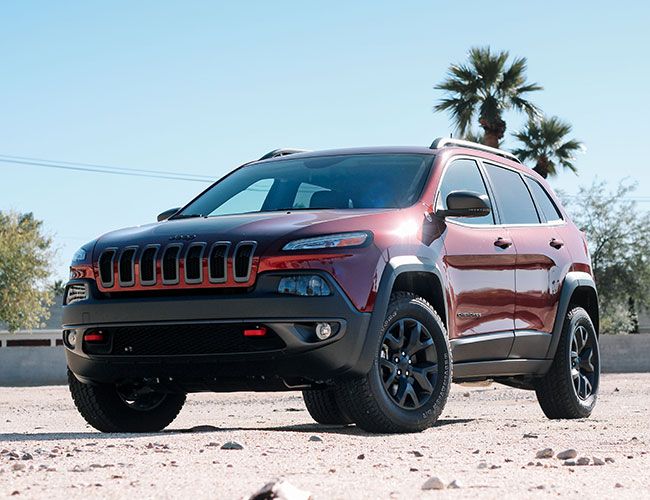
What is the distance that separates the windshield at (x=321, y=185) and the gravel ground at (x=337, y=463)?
1526 millimetres

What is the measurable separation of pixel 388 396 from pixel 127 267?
5.82ft

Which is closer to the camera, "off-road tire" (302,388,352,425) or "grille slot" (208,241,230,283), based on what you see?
"grille slot" (208,241,230,283)

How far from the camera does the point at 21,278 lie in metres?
58.8

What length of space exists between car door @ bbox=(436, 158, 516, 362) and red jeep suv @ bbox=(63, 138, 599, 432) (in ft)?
0.04

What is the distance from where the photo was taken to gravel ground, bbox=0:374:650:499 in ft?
17.3

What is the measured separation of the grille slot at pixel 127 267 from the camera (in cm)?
786

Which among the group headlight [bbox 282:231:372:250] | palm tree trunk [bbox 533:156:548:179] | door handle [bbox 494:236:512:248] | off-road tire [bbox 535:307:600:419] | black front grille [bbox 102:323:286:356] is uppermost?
palm tree trunk [bbox 533:156:548:179]

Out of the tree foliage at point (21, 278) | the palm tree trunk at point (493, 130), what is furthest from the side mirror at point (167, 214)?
the tree foliage at point (21, 278)

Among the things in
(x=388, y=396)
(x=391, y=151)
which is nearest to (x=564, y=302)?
(x=391, y=151)

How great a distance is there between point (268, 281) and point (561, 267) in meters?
3.38

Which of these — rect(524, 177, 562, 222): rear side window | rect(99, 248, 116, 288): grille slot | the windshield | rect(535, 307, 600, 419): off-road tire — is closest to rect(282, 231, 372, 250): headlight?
the windshield

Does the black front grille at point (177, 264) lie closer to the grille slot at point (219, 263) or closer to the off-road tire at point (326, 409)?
the grille slot at point (219, 263)

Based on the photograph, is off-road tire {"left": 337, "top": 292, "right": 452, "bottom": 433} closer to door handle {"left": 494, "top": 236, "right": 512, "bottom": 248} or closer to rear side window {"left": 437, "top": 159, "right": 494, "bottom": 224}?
rear side window {"left": 437, "top": 159, "right": 494, "bottom": 224}

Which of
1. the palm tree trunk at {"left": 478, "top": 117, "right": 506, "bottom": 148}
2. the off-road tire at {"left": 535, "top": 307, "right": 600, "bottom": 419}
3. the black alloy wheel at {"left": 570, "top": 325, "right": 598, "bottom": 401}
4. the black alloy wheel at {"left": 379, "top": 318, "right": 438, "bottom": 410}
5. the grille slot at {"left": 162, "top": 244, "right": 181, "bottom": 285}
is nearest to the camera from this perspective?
the grille slot at {"left": 162, "top": 244, "right": 181, "bottom": 285}
